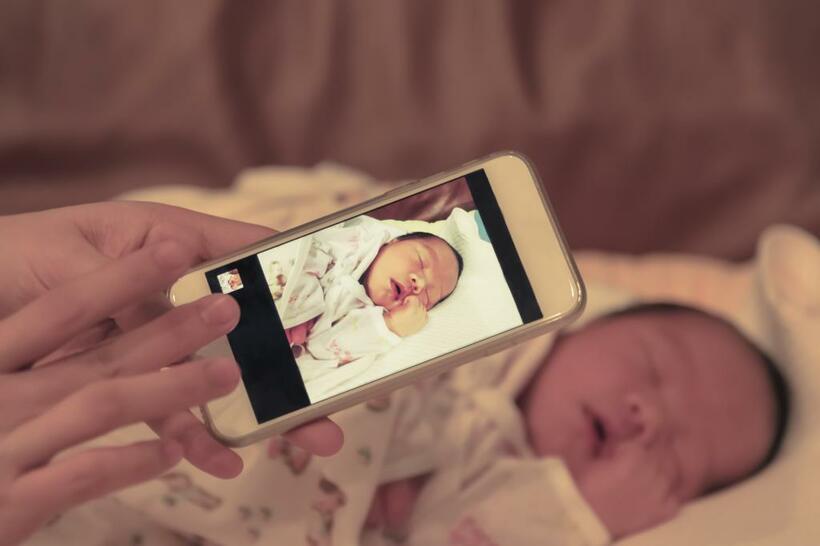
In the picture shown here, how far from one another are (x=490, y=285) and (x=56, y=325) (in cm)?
28

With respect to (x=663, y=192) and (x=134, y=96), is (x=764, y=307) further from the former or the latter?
(x=134, y=96)

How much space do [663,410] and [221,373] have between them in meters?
0.52

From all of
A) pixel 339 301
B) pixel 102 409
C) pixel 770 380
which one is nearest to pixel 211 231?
pixel 339 301

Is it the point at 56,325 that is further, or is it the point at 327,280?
the point at 327,280

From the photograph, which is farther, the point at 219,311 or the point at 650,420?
the point at 650,420

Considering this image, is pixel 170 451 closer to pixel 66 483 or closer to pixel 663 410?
pixel 66 483

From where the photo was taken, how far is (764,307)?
33.0 inches

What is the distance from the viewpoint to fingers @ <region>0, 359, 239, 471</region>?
0.36 metres

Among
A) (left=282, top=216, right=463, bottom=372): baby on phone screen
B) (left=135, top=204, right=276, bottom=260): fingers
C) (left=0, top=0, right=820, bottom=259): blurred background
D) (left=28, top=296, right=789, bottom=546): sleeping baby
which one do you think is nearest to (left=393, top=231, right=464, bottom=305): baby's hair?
(left=282, top=216, right=463, bottom=372): baby on phone screen

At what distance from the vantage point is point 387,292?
21.2 inches

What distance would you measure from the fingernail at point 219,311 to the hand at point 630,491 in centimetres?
45

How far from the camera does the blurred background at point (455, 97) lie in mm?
794

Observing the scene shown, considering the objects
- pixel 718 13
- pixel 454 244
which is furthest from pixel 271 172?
pixel 718 13

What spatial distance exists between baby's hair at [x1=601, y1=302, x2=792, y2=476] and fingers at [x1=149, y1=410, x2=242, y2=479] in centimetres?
48
